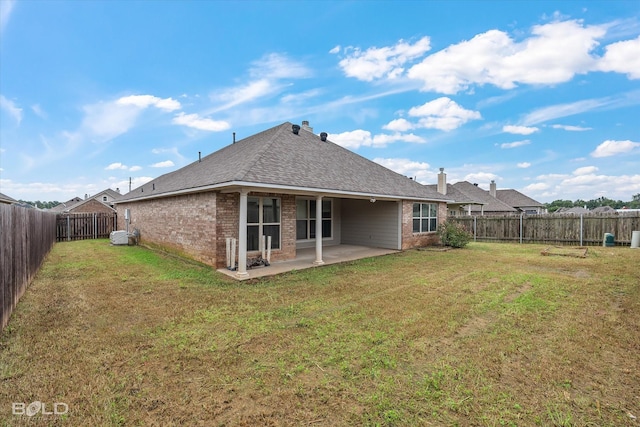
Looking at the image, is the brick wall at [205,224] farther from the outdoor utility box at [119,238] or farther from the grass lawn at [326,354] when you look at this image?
the outdoor utility box at [119,238]

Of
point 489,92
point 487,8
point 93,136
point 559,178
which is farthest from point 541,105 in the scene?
point 93,136

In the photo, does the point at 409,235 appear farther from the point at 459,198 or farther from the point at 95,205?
the point at 95,205

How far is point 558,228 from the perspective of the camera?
51.6ft

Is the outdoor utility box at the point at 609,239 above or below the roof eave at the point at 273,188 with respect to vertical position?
below

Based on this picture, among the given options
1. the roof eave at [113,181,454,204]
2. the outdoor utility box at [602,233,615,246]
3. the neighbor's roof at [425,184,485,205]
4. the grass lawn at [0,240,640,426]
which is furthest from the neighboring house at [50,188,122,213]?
the outdoor utility box at [602,233,615,246]

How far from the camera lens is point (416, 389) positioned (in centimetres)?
283

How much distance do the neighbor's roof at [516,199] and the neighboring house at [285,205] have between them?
30084mm

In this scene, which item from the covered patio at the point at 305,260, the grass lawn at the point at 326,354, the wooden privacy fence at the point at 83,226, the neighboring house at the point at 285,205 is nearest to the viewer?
the grass lawn at the point at 326,354

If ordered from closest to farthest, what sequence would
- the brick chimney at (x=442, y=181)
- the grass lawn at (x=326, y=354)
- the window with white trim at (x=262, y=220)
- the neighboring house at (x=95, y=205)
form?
the grass lawn at (x=326, y=354) → the window with white trim at (x=262, y=220) → the brick chimney at (x=442, y=181) → the neighboring house at (x=95, y=205)

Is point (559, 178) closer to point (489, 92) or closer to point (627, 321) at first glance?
point (489, 92)

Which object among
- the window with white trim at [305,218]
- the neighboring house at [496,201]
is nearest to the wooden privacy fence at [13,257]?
the window with white trim at [305,218]

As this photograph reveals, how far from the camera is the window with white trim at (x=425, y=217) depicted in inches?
547

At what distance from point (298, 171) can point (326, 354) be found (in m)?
6.64

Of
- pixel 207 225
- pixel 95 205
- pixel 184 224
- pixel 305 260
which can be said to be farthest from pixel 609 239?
pixel 95 205
